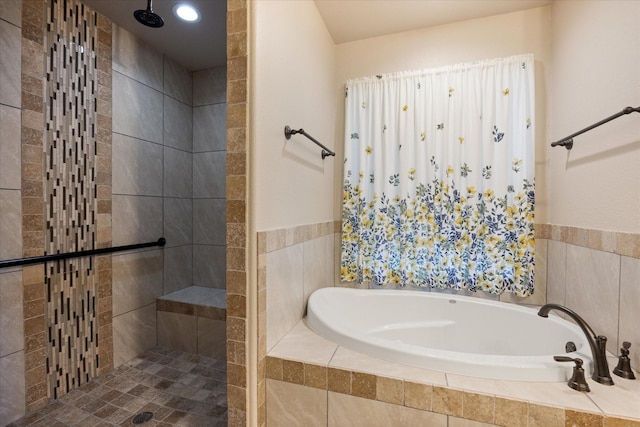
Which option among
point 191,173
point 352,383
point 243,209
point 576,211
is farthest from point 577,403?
point 191,173

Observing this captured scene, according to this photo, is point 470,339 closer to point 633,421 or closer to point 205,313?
point 633,421

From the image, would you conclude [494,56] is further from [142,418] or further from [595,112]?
[142,418]

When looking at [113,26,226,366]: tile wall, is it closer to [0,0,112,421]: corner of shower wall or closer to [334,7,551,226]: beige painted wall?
[0,0,112,421]: corner of shower wall

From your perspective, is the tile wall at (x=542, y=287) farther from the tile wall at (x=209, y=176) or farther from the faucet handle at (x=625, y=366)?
the tile wall at (x=209, y=176)

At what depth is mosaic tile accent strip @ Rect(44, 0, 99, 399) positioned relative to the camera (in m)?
1.66

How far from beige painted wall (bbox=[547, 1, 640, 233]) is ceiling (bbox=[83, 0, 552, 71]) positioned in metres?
0.50

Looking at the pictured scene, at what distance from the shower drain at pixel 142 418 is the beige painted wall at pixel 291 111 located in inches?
49.8

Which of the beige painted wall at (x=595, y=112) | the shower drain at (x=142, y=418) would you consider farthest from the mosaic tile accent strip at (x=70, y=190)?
the beige painted wall at (x=595, y=112)

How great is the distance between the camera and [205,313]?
7.23 ft

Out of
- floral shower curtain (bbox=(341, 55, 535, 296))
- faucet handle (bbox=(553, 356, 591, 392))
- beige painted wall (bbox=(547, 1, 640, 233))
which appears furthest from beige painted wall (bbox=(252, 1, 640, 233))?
faucet handle (bbox=(553, 356, 591, 392))

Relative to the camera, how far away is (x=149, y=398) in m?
1.68

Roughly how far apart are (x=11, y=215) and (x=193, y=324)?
1307 millimetres

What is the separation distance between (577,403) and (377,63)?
218 centimetres

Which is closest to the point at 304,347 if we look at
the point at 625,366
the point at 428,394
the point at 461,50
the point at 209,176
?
the point at 428,394
